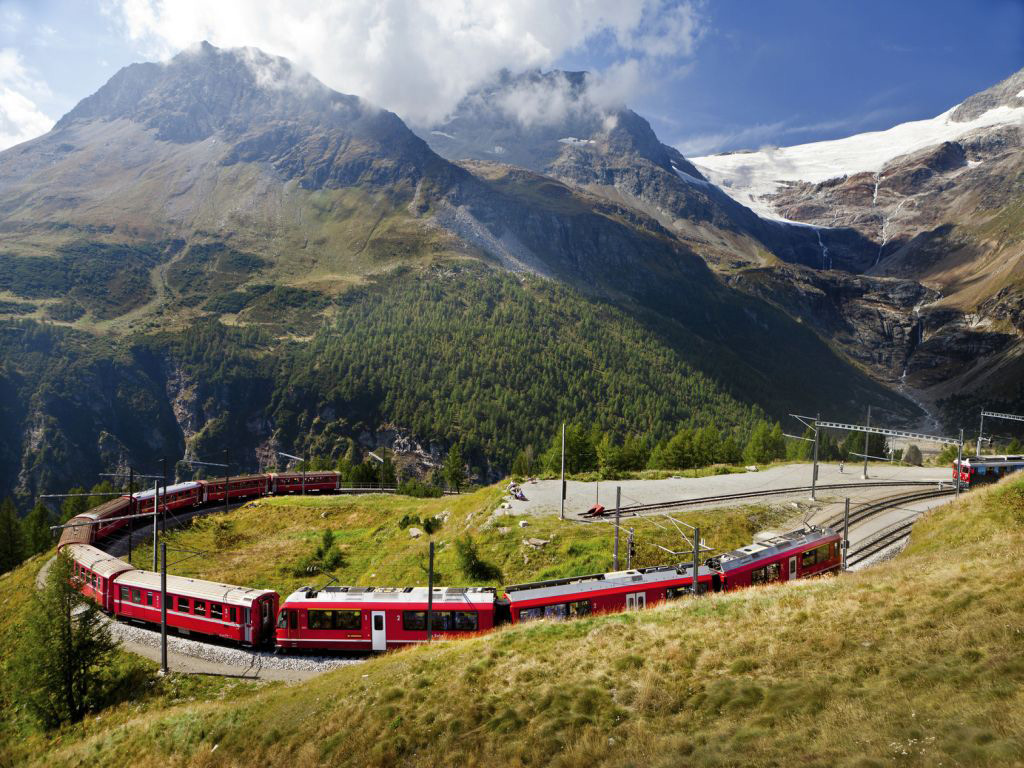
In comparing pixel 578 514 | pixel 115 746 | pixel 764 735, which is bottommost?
pixel 115 746

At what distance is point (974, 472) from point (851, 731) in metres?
55.6

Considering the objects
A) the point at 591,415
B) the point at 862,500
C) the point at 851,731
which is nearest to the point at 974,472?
the point at 862,500

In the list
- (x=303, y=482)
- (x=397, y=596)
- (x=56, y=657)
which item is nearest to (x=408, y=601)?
(x=397, y=596)

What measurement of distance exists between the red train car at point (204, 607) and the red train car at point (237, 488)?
3816cm

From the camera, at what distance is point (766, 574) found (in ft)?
101

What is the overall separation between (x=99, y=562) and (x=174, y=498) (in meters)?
28.3

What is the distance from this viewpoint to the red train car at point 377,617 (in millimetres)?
27109

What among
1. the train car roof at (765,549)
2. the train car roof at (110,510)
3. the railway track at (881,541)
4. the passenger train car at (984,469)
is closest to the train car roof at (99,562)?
the train car roof at (110,510)

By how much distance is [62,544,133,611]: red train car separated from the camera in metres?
34.8

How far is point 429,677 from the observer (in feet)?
63.4

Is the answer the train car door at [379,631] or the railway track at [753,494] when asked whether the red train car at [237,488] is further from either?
the railway track at [753,494]

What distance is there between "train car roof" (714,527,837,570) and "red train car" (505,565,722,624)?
6.54ft

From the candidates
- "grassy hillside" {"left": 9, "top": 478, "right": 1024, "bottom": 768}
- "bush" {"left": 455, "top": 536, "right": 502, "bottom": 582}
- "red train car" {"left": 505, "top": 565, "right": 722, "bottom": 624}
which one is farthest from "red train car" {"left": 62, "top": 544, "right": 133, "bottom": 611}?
"red train car" {"left": 505, "top": 565, "right": 722, "bottom": 624}

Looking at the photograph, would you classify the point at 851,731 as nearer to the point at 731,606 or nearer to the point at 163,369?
the point at 731,606
